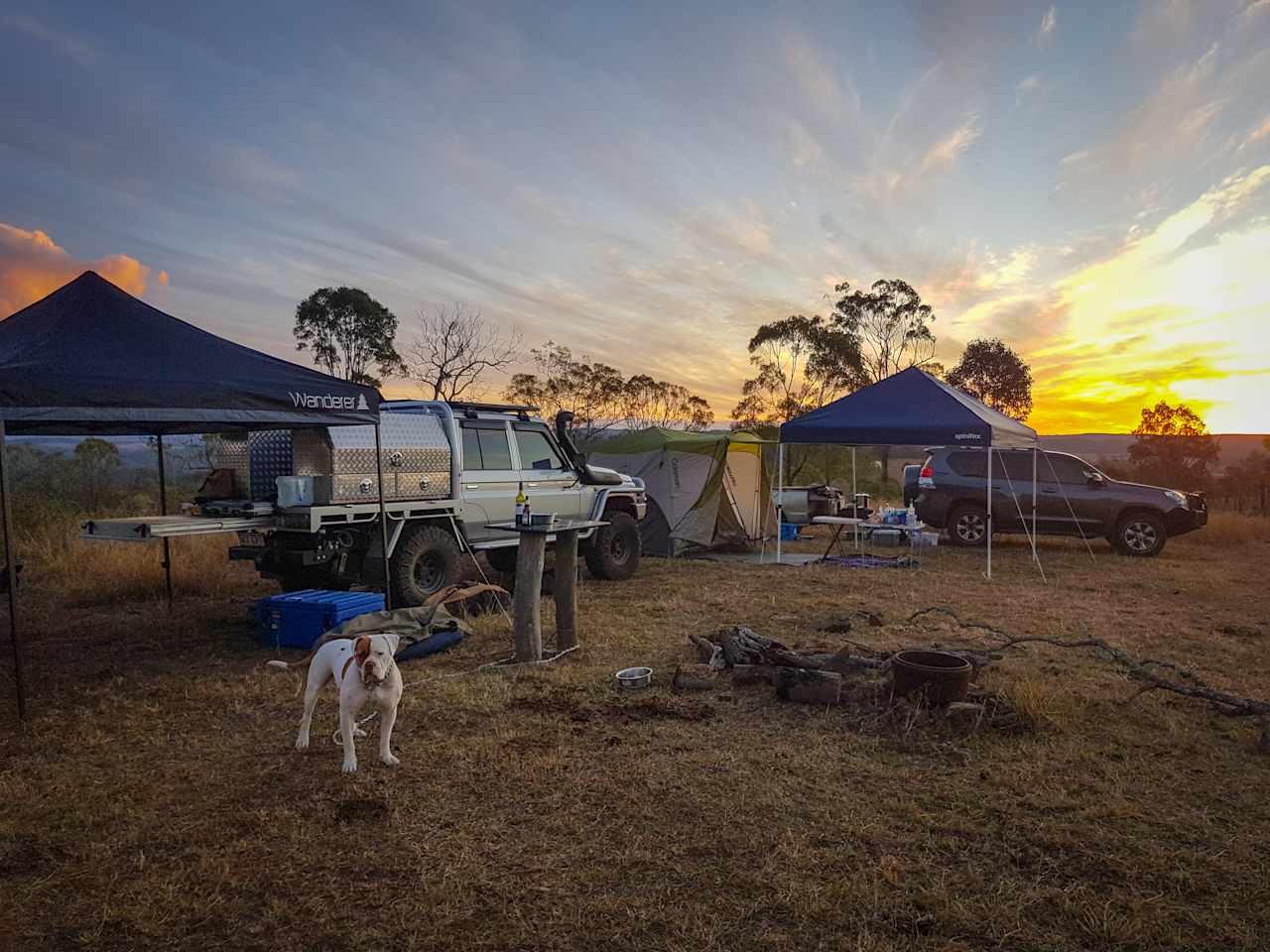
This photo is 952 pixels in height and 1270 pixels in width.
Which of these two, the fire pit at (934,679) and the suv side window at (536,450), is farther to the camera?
the suv side window at (536,450)

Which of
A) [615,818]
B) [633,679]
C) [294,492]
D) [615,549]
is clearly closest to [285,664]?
[294,492]

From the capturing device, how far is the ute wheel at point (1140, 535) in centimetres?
1237

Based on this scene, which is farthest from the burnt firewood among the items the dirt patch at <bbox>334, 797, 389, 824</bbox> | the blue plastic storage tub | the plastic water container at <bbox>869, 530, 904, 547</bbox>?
the plastic water container at <bbox>869, 530, 904, 547</bbox>

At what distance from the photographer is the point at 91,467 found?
16.3m

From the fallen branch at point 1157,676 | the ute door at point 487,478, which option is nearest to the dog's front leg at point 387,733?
the ute door at point 487,478

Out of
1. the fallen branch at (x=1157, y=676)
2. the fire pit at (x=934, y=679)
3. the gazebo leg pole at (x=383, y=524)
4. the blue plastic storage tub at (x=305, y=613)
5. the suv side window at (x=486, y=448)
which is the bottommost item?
the fallen branch at (x=1157, y=676)

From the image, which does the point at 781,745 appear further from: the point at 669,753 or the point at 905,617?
the point at 905,617

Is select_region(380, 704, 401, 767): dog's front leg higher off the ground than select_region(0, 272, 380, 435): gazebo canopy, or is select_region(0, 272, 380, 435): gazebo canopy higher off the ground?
select_region(0, 272, 380, 435): gazebo canopy

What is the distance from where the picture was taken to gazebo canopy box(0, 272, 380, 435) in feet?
15.6

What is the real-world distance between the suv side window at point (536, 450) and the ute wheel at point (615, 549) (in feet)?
3.50

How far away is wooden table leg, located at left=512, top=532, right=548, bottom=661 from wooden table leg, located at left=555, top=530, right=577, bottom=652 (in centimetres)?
35

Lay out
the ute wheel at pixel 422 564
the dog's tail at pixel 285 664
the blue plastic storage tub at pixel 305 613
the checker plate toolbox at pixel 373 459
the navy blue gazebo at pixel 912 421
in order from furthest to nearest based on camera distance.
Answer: the navy blue gazebo at pixel 912 421, the ute wheel at pixel 422 564, the checker plate toolbox at pixel 373 459, the blue plastic storage tub at pixel 305 613, the dog's tail at pixel 285 664

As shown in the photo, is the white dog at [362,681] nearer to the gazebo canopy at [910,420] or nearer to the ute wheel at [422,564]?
the ute wheel at [422,564]

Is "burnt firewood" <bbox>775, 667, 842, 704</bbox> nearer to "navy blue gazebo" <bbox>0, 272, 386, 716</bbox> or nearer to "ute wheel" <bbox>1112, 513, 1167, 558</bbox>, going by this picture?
"navy blue gazebo" <bbox>0, 272, 386, 716</bbox>
